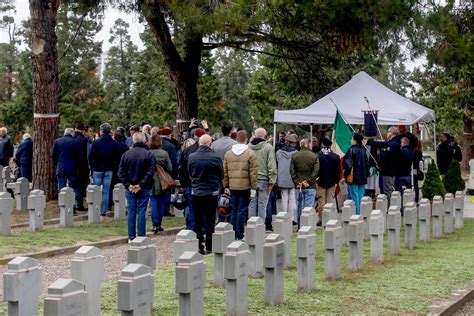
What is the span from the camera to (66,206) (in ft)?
59.4

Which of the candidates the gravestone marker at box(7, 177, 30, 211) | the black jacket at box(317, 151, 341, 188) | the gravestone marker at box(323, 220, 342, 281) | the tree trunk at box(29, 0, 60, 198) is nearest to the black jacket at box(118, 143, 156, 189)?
the gravestone marker at box(323, 220, 342, 281)

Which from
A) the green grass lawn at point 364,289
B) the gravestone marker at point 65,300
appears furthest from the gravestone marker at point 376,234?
the gravestone marker at point 65,300

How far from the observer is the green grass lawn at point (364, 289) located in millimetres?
9688

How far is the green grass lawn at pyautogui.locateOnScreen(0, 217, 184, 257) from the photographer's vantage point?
589 inches

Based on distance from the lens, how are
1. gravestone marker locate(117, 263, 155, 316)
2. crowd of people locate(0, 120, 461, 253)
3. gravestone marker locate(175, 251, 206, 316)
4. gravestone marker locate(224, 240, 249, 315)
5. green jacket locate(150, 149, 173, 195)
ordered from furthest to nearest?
green jacket locate(150, 149, 173, 195), crowd of people locate(0, 120, 461, 253), gravestone marker locate(224, 240, 249, 315), gravestone marker locate(175, 251, 206, 316), gravestone marker locate(117, 263, 155, 316)

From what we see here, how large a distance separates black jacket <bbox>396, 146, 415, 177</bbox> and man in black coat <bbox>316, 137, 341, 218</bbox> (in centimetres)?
209

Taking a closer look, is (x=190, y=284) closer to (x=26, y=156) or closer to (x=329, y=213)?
(x=329, y=213)

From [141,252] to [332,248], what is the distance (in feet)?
9.72

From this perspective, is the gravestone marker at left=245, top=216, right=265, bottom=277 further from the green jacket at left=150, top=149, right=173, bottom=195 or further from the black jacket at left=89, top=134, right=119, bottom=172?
the black jacket at left=89, top=134, right=119, bottom=172

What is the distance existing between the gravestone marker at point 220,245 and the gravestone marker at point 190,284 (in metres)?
2.59

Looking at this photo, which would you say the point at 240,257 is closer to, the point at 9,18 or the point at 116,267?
the point at 116,267

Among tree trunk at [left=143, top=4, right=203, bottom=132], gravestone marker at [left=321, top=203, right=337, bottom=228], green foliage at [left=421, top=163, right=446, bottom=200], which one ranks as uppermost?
tree trunk at [left=143, top=4, right=203, bottom=132]

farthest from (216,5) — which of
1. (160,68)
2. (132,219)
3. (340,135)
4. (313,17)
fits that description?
(160,68)

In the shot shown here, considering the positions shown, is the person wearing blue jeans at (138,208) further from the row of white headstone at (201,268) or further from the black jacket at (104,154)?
the black jacket at (104,154)
